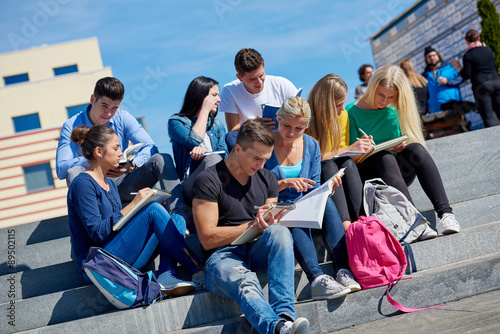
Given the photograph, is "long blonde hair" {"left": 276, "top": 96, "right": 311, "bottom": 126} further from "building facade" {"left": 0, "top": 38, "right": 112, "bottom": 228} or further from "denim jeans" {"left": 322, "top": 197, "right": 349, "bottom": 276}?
"building facade" {"left": 0, "top": 38, "right": 112, "bottom": 228}

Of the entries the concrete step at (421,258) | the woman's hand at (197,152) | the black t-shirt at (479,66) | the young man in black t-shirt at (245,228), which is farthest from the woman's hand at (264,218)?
the black t-shirt at (479,66)

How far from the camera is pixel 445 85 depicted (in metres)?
7.77

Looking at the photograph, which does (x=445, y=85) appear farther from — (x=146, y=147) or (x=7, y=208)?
(x=7, y=208)

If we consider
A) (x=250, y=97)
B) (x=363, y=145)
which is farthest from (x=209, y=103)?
(x=363, y=145)

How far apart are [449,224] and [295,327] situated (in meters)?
1.73

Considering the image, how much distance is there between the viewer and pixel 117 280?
3.04 meters

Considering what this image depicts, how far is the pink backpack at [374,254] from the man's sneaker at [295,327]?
752mm

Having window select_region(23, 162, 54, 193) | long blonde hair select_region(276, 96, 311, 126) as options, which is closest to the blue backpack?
long blonde hair select_region(276, 96, 311, 126)

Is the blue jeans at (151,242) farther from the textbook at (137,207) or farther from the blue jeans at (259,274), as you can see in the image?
the blue jeans at (259,274)

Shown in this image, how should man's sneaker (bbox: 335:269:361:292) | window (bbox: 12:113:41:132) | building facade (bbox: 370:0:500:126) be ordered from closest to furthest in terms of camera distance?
man's sneaker (bbox: 335:269:361:292) → window (bbox: 12:113:41:132) → building facade (bbox: 370:0:500:126)

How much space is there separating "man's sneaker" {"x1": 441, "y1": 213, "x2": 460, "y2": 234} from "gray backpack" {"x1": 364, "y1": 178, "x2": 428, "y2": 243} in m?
0.16

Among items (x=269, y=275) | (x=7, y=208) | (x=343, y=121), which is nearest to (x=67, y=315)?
(x=269, y=275)

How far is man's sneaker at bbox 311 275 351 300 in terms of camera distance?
3066mm

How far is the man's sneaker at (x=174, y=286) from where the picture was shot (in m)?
3.21
